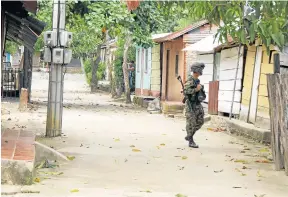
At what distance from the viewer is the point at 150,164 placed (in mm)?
9430

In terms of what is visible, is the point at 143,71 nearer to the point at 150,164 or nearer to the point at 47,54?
the point at 47,54

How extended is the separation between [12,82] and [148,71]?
6.95 m

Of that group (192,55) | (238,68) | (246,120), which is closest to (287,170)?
(246,120)

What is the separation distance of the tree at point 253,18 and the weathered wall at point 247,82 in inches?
294

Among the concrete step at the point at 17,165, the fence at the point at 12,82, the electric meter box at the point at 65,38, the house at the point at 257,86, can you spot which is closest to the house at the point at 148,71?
the fence at the point at 12,82

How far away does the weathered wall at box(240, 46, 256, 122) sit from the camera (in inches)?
596

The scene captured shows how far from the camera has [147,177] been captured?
26.8 ft

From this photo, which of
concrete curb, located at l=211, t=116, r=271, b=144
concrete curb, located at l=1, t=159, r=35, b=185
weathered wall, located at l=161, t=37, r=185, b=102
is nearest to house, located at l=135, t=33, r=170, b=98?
weathered wall, located at l=161, t=37, r=185, b=102

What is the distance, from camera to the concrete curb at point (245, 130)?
42.1 ft

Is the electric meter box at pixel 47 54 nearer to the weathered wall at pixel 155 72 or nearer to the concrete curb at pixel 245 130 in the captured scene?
the concrete curb at pixel 245 130

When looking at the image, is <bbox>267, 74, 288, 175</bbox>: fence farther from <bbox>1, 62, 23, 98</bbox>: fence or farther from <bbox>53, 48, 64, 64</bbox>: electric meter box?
<bbox>1, 62, 23, 98</bbox>: fence

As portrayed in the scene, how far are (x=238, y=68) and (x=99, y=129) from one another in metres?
4.23

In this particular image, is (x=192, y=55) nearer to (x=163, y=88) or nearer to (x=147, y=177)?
(x=163, y=88)

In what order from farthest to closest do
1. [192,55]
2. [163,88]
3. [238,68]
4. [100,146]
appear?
1. [163,88]
2. [192,55]
3. [238,68]
4. [100,146]
